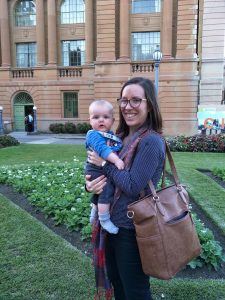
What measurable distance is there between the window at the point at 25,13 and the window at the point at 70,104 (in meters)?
8.07

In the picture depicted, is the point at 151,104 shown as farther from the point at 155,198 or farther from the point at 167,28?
the point at 167,28

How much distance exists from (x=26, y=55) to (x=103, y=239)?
3258 centimetres

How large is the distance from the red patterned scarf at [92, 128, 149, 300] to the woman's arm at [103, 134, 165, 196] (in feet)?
0.20

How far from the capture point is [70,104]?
31.3 metres

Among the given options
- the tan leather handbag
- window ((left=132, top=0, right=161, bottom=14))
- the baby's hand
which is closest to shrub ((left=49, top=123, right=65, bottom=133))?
window ((left=132, top=0, right=161, bottom=14))

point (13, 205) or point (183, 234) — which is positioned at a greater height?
point (183, 234)

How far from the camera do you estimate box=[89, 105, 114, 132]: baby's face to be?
8.05ft

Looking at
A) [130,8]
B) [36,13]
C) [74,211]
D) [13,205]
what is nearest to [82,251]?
[74,211]

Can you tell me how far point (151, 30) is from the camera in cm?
2786

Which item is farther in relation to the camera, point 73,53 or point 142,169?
point 73,53

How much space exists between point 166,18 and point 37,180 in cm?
2370

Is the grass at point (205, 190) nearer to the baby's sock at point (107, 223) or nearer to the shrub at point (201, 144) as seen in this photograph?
the baby's sock at point (107, 223)

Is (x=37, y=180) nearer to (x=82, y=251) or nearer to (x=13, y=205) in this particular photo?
(x=13, y=205)

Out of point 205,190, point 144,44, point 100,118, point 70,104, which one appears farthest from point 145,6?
point 100,118
